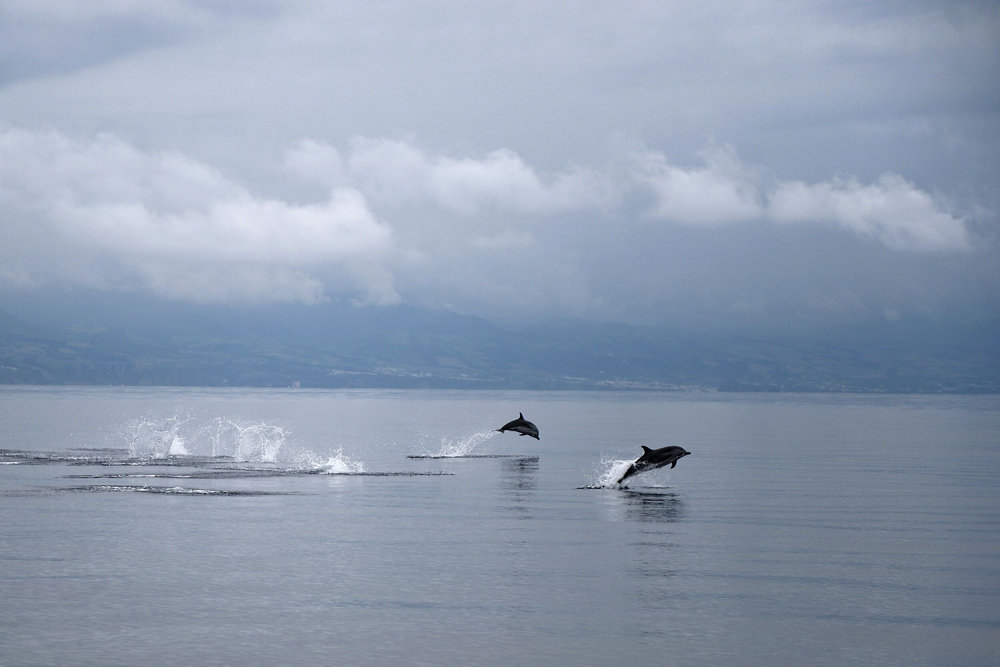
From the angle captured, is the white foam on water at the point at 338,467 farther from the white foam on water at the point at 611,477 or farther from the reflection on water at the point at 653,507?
the reflection on water at the point at 653,507

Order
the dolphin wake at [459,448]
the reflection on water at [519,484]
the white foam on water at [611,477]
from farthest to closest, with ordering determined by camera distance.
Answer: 1. the dolphin wake at [459,448]
2. the white foam on water at [611,477]
3. the reflection on water at [519,484]

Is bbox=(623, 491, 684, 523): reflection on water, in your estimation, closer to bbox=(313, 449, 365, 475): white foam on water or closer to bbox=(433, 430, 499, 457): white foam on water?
bbox=(313, 449, 365, 475): white foam on water

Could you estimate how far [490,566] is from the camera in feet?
111

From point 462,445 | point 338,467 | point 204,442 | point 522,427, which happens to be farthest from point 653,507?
point 204,442

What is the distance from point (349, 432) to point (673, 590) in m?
95.8

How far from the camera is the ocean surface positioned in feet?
81.9

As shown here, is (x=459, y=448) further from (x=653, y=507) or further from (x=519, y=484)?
(x=653, y=507)

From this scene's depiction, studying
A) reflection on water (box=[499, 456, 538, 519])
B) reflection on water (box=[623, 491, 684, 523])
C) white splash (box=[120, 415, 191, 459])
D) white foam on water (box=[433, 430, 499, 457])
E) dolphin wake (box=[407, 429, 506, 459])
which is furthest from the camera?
white foam on water (box=[433, 430, 499, 457])

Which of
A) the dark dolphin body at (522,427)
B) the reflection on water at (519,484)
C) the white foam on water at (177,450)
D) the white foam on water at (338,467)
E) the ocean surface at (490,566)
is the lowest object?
the ocean surface at (490,566)

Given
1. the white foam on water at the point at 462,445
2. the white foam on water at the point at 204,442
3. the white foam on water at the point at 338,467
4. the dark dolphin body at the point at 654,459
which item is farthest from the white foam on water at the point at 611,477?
the white foam on water at the point at 204,442

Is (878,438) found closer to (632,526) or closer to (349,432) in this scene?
(349,432)

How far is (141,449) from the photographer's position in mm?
87625

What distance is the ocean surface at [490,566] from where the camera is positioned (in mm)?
24969

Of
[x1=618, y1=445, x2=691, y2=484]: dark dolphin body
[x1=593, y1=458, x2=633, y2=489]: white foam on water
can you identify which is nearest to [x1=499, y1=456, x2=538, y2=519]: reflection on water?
[x1=593, y1=458, x2=633, y2=489]: white foam on water
